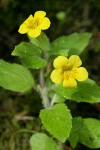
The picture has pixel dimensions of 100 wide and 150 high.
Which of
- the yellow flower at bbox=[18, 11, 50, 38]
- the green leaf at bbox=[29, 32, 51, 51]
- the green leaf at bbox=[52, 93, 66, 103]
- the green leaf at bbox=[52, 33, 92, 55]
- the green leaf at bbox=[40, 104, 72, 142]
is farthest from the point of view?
the green leaf at bbox=[52, 33, 92, 55]

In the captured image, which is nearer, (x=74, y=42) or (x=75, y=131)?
(x=75, y=131)

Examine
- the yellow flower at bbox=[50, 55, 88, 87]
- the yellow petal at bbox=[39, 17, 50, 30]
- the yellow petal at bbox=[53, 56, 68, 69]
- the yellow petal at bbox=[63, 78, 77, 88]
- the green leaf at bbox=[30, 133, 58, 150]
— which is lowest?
the green leaf at bbox=[30, 133, 58, 150]

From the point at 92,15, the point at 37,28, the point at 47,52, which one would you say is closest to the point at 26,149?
the point at 47,52

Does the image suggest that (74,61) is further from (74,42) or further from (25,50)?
(74,42)

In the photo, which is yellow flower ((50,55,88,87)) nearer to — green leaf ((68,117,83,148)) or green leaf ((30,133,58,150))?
green leaf ((68,117,83,148))

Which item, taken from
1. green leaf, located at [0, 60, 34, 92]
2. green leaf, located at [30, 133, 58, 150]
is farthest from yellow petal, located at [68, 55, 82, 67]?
green leaf, located at [30, 133, 58, 150]

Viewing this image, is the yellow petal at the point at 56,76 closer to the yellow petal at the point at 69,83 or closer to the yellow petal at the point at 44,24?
the yellow petal at the point at 69,83

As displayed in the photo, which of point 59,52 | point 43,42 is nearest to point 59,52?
point 59,52
